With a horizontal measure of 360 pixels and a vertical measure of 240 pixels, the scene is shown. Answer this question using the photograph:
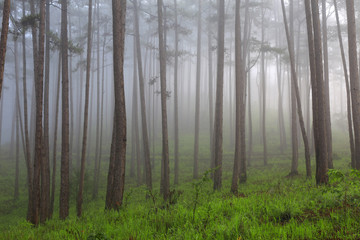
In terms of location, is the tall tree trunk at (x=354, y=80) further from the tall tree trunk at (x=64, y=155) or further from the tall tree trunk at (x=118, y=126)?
the tall tree trunk at (x=64, y=155)

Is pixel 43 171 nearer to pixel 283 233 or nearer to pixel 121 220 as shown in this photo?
pixel 121 220

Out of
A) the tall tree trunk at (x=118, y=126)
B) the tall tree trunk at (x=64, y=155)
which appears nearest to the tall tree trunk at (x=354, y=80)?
the tall tree trunk at (x=118, y=126)

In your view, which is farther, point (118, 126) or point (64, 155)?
point (64, 155)

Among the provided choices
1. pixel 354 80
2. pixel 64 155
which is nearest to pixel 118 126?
pixel 64 155

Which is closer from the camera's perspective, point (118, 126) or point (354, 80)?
point (118, 126)

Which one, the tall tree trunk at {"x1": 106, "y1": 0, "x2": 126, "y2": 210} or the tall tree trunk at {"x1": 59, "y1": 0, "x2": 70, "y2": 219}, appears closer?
the tall tree trunk at {"x1": 106, "y1": 0, "x2": 126, "y2": 210}

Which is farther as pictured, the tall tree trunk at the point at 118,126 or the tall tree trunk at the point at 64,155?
the tall tree trunk at the point at 64,155

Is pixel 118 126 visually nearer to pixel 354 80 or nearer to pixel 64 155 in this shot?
pixel 64 155

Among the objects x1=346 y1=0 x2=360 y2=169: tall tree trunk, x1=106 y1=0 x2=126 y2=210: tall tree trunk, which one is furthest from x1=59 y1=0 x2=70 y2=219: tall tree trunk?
x1=346 y1=0 x2=360 y2=169: tall tree trunk

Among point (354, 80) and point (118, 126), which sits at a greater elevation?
point (354, 80)

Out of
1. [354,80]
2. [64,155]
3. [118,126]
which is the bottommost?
[64,155]

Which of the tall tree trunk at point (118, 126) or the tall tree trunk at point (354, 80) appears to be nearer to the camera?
the tall tree trunk at point (118, 126)

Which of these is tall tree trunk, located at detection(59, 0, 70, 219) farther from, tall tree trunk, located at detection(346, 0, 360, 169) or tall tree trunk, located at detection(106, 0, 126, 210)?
tall tree trunk, located at detection(346, 0, 360, 169)

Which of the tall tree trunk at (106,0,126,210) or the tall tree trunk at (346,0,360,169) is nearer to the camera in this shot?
the tall tree trunk at (106,0,126,210)
